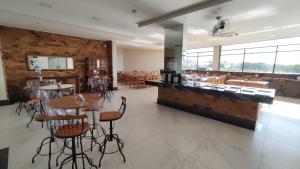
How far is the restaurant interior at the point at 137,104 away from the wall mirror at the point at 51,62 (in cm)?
4

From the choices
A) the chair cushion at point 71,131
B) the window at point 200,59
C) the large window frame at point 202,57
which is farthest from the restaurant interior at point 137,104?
the window at point 200,59

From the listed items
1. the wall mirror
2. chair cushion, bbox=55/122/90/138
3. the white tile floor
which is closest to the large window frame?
A: the white tile floor

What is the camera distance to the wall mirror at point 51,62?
19.2 feet

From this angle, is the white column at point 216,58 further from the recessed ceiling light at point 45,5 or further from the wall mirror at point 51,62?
the recessed ceiling light at point 45,5

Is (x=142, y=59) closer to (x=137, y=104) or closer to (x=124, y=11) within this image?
(x=137, y=104)

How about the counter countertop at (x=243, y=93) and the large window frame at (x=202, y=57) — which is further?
the large window frame at (x=202, y=57)

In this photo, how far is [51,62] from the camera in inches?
250

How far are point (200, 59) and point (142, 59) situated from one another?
517 centimetres

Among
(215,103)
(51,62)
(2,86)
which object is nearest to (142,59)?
(51,62)

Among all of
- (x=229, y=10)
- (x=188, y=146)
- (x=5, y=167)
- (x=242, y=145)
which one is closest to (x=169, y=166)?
(x=188, y=146)

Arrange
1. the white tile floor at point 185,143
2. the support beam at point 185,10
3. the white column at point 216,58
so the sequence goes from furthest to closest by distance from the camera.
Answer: the white column at point 216,58 < the support beam at point 185,10 < the white tile floor at point 185,143

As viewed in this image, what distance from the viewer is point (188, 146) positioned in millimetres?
2682

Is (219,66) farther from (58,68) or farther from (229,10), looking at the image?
(58,68)

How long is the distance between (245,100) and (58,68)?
733 centimetres
